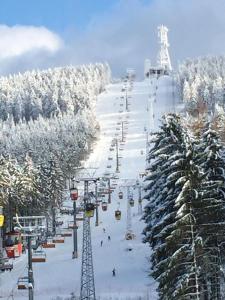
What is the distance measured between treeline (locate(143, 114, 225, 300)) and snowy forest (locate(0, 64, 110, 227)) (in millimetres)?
26656

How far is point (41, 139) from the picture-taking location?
412ft

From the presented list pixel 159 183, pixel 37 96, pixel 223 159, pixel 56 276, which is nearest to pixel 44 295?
pixel 56 276

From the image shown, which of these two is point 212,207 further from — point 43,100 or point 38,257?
point 43,100

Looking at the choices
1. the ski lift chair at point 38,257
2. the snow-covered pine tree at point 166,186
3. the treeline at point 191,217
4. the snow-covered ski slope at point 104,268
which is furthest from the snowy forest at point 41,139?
the treeline at point 191,217

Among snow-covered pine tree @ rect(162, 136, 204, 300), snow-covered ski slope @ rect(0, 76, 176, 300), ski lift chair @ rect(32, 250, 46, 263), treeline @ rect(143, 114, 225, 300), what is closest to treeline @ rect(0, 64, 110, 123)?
snow-covered ski slope @ rect(0, 76, 176, 300)

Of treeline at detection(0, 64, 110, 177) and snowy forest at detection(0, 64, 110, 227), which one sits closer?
snowy forest at detection(0, 64, 110, 227)

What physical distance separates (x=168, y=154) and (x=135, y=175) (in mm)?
80661

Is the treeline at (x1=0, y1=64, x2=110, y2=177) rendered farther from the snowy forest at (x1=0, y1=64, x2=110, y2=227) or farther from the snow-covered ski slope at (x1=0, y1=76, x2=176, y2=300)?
the snow-covered ski slope at (x1=0, y1=76, x2=176, y2=300)

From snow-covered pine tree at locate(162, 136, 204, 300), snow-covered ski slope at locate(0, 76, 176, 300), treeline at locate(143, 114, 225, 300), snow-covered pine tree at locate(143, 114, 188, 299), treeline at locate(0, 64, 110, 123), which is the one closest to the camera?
snow-covered pine tree at locate(162, 136, 204, 300)

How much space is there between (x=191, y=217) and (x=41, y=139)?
104m

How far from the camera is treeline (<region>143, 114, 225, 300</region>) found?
22938 millimetres

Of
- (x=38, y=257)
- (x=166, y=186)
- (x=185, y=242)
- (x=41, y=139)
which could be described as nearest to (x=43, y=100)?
(x=41, y=139)

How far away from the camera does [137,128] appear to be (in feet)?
511

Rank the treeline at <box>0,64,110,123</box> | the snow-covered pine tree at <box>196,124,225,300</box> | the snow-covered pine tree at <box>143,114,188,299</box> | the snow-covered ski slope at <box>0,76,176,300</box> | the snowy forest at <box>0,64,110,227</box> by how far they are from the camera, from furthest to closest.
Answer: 1. the treeline at <box>0,64,110,123</box>
2. the snowy forest at <box>0,64,110,227</box>
3. the snow-covered ski slope at <box>0,76,176,300</box>
4. the snow-covered pine tree at <box>196,124,225,300</box>
5. the snow-covered pine tree at <box>143,114,188,299</box>
